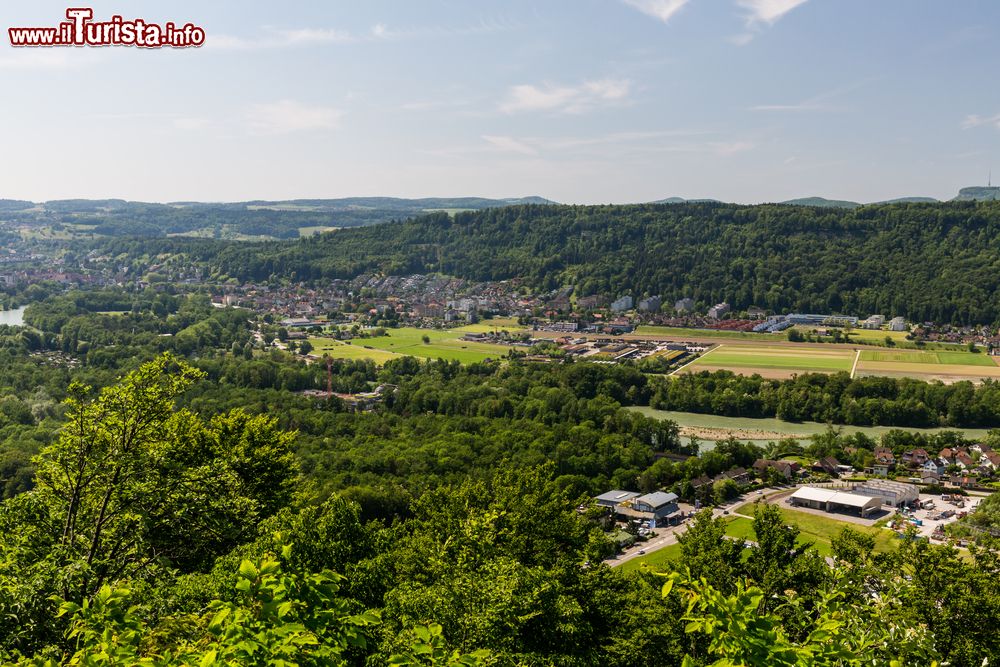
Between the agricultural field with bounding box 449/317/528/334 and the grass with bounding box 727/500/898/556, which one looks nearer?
the grass with bounding box 727/500/898/556

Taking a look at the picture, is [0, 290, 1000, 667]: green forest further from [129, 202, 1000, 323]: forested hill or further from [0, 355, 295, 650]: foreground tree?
[129, 202, 1000, 323]: forested hill

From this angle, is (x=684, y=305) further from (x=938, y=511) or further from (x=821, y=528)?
(x=821, y=528)

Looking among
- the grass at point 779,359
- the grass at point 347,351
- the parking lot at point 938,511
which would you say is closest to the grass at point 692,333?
the grass at point 779,359

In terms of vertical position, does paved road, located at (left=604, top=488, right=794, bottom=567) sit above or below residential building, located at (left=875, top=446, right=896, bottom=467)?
below

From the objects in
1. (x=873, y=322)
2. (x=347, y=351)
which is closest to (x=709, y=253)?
(x=873, y=322)

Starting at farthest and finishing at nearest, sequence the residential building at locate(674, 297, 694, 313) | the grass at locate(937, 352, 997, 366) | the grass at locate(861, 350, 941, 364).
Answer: the residential building at locate(674, 297, 694, 313)
the grass at locate(861, 350, 941, 364)
the grass at locate(937, 352, 997, 366)

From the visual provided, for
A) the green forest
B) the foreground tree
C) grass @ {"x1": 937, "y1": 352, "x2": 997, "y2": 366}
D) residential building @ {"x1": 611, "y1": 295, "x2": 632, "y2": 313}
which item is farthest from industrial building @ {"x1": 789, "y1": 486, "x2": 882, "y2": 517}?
residential building @ {"x1": 611, "y1": 295, "x2": 632, "y2": 313}
